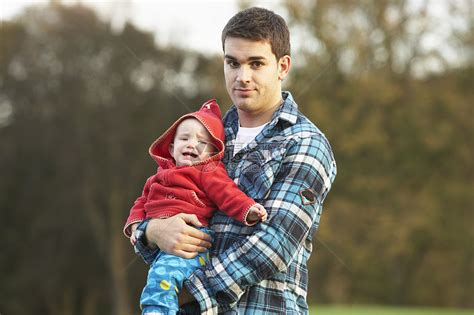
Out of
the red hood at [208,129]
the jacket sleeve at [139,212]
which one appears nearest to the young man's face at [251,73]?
the red hood at [208,129]

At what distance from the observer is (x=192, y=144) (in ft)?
11.5

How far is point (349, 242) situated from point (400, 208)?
1.76m

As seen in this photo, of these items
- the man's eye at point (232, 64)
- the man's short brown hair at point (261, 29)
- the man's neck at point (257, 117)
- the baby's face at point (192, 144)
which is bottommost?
the baby's face at point (192, 144)

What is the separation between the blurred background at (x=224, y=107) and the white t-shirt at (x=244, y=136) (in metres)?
19.7

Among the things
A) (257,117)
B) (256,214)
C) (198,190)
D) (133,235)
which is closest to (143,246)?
(133,235)

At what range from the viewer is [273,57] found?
11.6 feet

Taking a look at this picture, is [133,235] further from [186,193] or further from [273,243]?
[273,243]

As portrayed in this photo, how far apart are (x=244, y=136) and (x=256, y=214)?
46cm

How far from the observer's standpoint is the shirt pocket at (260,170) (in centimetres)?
335

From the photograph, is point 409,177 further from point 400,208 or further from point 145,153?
point 145,153

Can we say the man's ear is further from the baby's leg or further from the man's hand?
the baby's leg

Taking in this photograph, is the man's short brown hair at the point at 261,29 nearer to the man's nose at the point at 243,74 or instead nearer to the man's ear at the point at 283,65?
the man's ear at the point at 283,65

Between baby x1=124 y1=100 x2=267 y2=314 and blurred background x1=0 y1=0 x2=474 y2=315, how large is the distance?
64.8ft

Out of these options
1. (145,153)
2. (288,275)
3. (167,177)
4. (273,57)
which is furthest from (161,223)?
(145,153)
